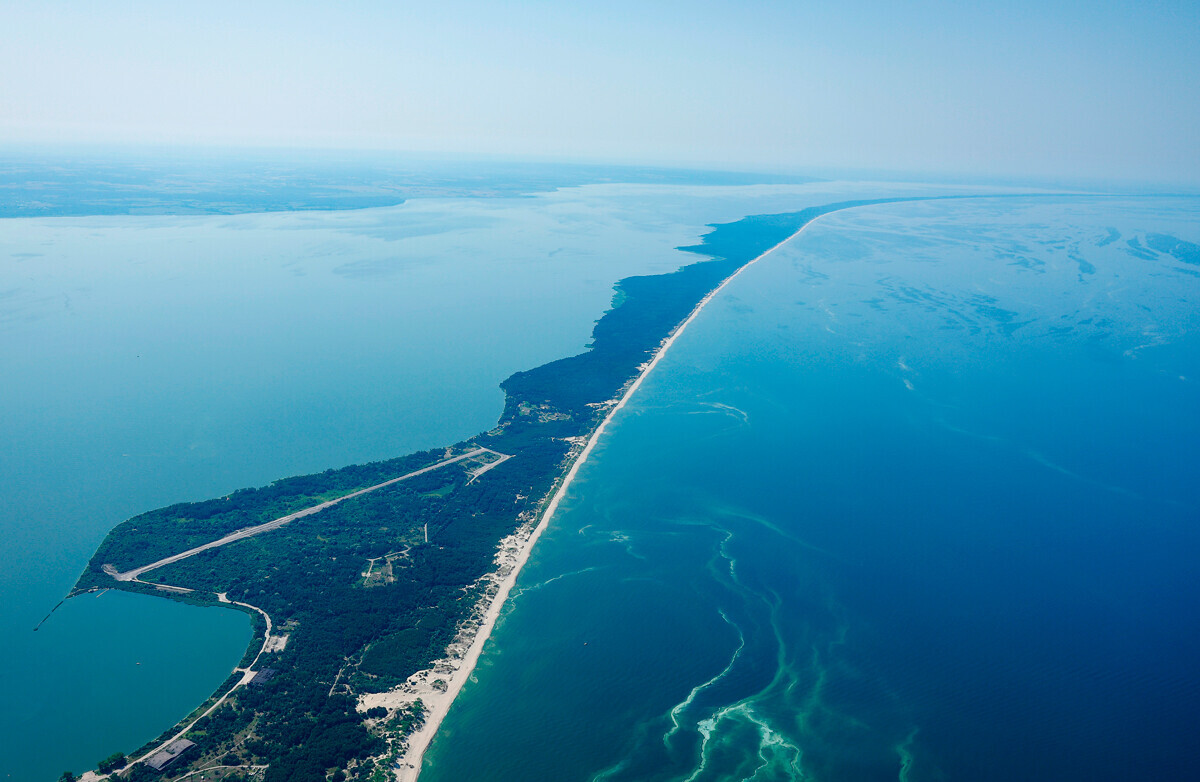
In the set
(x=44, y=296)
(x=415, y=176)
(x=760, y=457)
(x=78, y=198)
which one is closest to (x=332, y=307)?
(x=44, y=296)

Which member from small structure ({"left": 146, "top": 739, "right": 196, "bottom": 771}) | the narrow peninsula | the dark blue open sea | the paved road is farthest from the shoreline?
the paved road

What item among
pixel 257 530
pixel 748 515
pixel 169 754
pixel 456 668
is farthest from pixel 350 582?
pixel 748 515

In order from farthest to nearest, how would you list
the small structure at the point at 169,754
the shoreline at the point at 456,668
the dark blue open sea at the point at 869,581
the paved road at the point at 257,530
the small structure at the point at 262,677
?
the paved road at the point at 257,530
the small structure at the point at 262,677
the dark blue open sea at the point at 869,581
the shoreline at the point at 456,668
the small structure at the point at 169,754

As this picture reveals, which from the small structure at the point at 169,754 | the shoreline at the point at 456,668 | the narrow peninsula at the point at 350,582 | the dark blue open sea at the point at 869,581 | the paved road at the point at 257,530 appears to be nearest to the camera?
the small structure at the point at 169,754

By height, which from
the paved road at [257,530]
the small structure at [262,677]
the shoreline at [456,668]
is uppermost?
the paved road at [257,530]

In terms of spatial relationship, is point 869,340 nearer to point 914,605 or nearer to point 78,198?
point 914,605

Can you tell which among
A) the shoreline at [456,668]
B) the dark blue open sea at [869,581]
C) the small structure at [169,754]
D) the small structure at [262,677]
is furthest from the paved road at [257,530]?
the small structure at [169,754]

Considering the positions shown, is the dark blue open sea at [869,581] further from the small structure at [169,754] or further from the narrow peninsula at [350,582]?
the small structure at [169,754]

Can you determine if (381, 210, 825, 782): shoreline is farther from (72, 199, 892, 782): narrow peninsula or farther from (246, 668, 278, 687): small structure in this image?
(246, 668, 278, 687): small structure
